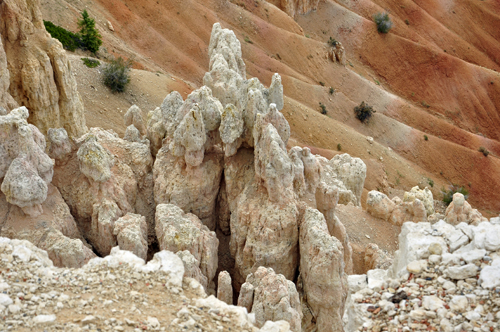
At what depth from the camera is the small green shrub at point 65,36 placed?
1698 inches

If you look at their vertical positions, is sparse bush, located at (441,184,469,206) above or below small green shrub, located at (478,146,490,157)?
below

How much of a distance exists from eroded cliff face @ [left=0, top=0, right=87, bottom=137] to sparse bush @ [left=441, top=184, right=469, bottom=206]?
42.5 m

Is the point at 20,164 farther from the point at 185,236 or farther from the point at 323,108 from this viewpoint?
the point at 323,108

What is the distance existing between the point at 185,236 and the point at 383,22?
76565mm

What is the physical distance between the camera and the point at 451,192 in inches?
2060

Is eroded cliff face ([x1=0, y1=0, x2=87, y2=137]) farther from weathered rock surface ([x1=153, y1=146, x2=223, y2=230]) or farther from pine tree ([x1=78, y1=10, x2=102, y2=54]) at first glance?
pine tree ([x1=78, y1=10, x2=102, y2=54])

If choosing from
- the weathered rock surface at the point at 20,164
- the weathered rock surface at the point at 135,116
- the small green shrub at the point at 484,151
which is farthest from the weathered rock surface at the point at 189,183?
the small green shrub at the point at 484,151

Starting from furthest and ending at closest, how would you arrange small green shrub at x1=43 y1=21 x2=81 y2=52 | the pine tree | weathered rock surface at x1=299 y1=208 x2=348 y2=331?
the pine tree
small green shrub at x1=43 y1=21 x2=81 y2=52
weathered rock surface at x1=299 y1=208 x2=348 y2=331

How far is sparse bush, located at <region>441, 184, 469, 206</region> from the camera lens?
167 ft

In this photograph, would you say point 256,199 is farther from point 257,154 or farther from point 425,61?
point 425,61

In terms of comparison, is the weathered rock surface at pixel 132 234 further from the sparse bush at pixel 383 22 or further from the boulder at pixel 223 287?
the sparse bush at pixel 383 22

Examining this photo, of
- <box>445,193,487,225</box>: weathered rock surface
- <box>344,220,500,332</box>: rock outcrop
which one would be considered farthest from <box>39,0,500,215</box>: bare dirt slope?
<box>344,220,500,332</box>: rock outcrop

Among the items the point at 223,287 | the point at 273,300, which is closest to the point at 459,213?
the point at 273,300

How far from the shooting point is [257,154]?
17.5 metres
